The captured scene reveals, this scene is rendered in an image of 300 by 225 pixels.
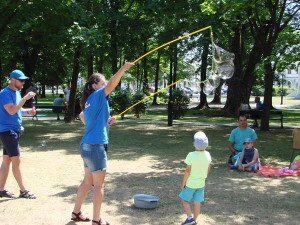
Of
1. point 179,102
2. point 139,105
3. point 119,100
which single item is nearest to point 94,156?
point 179,102

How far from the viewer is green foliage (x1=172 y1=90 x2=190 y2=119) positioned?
66.4 ft

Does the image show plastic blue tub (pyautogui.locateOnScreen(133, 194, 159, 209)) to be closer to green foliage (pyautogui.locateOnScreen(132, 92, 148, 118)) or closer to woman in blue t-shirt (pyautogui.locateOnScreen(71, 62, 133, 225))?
woman in blue t-shirt (pyautogui.locateOnScreen(71, 62, 133, 225))

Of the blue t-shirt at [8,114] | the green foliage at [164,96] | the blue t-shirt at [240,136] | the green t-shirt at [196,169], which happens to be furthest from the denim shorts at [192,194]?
the green foliage at [164,96]

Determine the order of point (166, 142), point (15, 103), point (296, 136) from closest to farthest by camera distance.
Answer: point (15, 103) → point (296, 136) → point (166, 142)

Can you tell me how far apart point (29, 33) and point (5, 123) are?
1032cm

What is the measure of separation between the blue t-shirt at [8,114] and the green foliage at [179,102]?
47.2 feet

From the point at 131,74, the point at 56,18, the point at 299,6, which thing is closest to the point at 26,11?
the point at 56,18

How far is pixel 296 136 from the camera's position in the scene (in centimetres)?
846

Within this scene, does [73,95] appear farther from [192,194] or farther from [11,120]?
[192,194]

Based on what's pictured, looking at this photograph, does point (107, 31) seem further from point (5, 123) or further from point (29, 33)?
point (5, 123)

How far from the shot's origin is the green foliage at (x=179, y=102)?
20.2 m

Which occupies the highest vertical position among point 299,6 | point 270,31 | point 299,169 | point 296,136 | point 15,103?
point 299,6

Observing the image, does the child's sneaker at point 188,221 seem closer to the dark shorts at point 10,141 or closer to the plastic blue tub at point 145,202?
the plastic blue tub at point 145,202

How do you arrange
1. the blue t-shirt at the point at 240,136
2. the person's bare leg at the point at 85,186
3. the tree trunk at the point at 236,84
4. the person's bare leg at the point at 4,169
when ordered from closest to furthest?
the person's bare leg at the point at 85,186 < the person's bare leg at the point at 4,169 < the blue t-shirt at the point at 240,136 < the tree trunk at the point at 236,84
